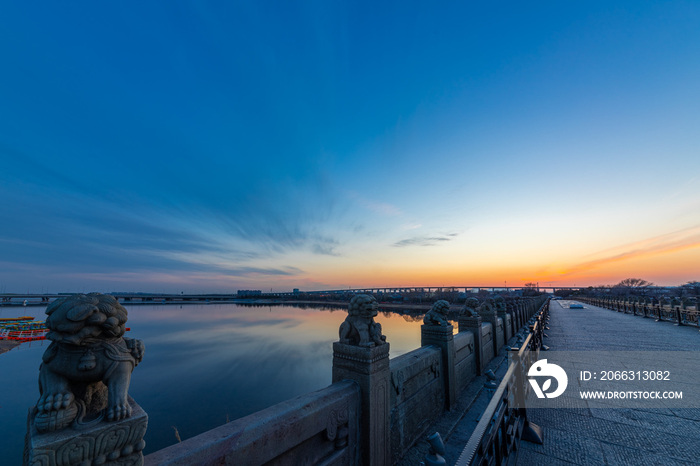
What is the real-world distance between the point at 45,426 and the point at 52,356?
499mm

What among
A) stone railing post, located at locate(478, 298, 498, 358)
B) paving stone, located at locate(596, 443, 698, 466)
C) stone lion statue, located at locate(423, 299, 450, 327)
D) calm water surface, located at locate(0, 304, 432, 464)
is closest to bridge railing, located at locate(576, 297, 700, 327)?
stone railing post, located at locate(478, 298, 498, 358)

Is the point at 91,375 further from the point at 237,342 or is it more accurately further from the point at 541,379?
the point at 237,342

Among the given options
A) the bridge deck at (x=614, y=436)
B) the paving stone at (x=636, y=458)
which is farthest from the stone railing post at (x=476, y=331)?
the paving stone at (x=636, y=458)

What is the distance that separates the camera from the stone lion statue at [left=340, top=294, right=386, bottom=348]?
4.61 m

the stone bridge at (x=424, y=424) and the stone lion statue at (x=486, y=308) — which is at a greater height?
the stone lion statue at (x=486, y=308)

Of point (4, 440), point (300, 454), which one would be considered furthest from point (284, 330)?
point (300, 454)

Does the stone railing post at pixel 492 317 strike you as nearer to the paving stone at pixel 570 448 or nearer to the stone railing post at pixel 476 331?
the stone railing post at pixel 476 331

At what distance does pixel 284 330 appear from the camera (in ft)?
149

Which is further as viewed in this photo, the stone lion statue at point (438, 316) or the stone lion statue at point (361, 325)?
the stone lion statue at point (438, 316)

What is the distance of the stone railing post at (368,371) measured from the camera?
4262 mm

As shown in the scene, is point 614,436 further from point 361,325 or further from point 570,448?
point 361,325

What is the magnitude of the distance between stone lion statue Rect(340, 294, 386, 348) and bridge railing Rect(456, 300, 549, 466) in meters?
1.92

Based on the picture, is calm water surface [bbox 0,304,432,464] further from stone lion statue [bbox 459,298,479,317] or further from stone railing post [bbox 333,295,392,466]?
stone lion statue [bbox 459,298,479,317]

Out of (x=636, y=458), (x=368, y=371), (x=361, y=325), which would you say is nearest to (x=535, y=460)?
(x=636, y=458)
